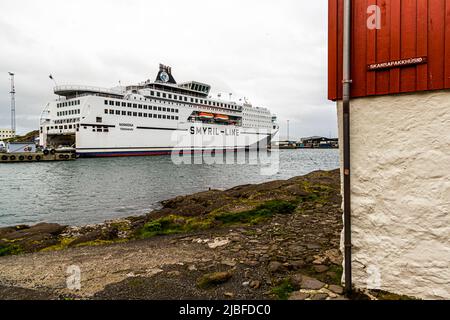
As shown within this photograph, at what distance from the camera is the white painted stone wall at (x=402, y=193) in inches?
139

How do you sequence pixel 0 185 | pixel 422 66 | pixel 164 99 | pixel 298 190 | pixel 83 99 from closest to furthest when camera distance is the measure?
pixel 422 66
pixel 298 190
pixel 0 185
pixel 83 99
pixel 164 99

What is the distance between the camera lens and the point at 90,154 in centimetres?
5497

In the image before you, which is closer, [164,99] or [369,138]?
[369,138]

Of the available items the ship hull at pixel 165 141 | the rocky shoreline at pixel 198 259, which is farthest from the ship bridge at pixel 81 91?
the rocky shoreline at pixel 198 259

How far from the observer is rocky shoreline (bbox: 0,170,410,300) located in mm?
4426

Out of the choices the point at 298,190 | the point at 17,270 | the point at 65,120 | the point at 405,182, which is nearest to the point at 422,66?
the point at 405,182

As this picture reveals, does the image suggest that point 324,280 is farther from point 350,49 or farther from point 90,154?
point 90,154

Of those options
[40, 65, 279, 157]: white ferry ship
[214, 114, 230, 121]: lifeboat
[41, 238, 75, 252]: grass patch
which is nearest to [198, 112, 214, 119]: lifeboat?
[40, 65, 279, 157]: white ferry ship

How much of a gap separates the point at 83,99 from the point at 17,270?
55.3 m

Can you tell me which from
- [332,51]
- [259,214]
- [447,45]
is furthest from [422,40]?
[259,214]

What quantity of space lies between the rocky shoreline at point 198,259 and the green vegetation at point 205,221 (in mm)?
32

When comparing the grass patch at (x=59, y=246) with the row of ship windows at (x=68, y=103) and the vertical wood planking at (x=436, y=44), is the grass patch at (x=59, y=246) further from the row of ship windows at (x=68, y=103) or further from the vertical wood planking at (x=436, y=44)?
the row of ship windows at (x=68, y=103)

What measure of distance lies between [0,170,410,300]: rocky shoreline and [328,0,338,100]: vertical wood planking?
2891mm

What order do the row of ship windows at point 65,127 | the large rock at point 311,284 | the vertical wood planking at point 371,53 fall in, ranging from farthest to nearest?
the row of ship windows at point 65,127 → the large rock at point 311,284 → the vertical wood planking at point 371,53
